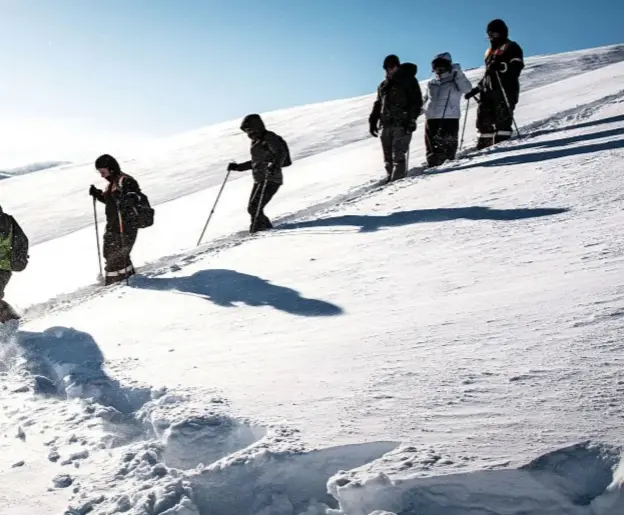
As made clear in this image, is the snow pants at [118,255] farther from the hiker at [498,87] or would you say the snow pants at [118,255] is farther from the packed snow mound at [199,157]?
the packed snow mound at [199,157]

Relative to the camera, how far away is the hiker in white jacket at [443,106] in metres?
8.88

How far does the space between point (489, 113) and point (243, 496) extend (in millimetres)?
9055

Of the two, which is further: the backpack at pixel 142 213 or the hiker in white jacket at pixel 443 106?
the hiker in white jacket at pixel 443 106

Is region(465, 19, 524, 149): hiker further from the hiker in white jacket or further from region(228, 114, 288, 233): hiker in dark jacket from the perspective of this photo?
region(228, 114, 288, 233): hiker in dark jacket

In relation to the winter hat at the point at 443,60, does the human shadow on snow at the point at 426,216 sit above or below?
below

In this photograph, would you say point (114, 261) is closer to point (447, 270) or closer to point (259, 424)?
point (447, 270)

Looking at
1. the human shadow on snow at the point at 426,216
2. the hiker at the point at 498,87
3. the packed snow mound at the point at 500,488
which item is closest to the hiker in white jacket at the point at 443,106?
the hiker at the point at 498,87

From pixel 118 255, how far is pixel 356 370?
4786mm

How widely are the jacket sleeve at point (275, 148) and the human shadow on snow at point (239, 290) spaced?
7.74ft

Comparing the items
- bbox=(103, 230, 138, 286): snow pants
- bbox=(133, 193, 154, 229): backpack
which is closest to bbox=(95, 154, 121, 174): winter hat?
bbox=(133, 193, 154, 229): backpack

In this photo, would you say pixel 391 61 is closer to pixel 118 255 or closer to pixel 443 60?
pixel 443 60

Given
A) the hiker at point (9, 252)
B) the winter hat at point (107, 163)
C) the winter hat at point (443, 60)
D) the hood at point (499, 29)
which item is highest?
Result: the hood at point (499, 29)

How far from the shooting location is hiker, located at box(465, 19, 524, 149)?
9070mm

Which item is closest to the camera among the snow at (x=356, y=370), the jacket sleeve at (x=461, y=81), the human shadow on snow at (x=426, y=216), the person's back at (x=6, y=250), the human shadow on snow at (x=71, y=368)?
the snow at (x=356, y=370)
